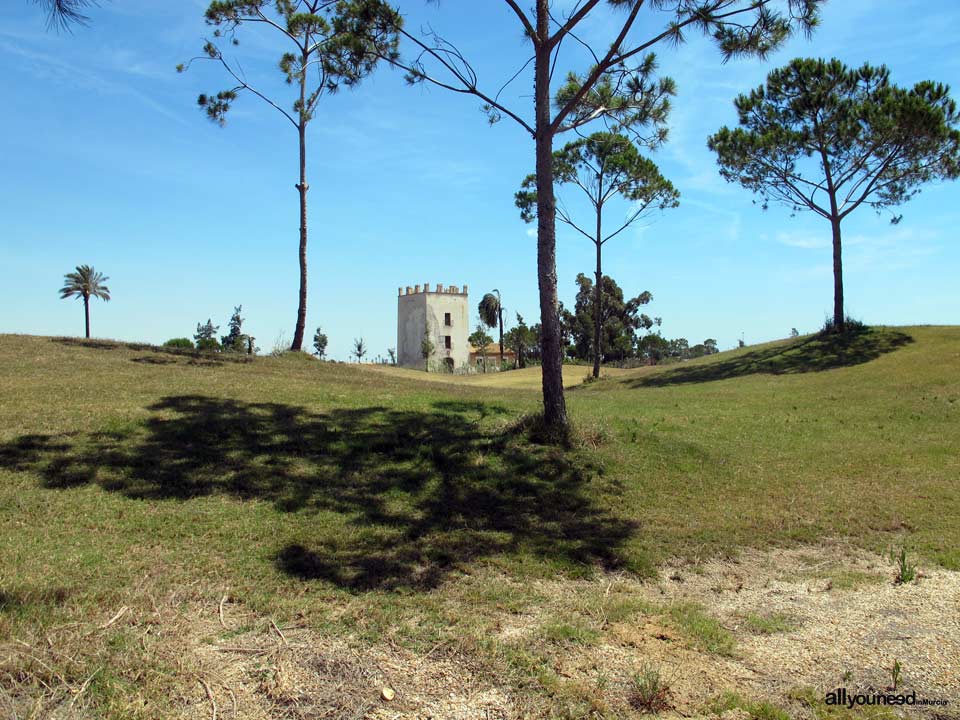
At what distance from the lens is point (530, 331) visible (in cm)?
7131

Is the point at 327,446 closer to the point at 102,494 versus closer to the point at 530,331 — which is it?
the point at 102,494

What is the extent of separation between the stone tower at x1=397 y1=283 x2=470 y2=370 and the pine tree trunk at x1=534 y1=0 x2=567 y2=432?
173 ft

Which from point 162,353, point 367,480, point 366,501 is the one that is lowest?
point 366,501

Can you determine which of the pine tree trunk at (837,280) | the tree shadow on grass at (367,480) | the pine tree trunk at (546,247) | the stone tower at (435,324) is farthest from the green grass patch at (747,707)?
the stone tower at (435,324)

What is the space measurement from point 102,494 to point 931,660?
6.24 meters

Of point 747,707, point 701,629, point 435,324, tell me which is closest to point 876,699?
point 747,707

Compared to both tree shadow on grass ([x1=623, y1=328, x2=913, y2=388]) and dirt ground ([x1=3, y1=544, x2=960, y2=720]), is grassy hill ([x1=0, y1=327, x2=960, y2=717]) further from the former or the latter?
tree shadow on grass ([x1=623, y1=328, x2=913, y2=388])

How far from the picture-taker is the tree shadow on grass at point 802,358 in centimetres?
2022

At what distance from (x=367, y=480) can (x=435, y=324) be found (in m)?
56.5

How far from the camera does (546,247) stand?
30.0 ft

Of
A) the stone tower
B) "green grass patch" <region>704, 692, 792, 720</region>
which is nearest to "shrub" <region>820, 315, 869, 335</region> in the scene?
"green grass patch" <region>704, 692, 792, 720</region>

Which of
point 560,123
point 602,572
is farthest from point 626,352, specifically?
point 602,572

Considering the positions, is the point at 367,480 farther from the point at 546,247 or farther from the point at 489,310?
the point at 489,310

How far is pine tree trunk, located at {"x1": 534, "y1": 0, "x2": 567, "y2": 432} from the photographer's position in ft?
29.5
